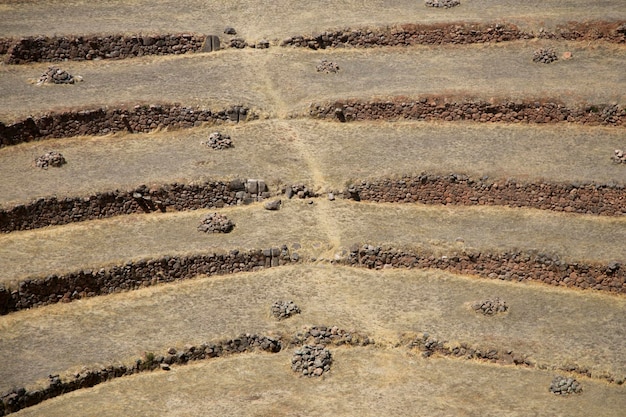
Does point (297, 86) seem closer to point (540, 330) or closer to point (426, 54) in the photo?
point (426, 54)

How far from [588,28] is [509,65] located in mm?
6550

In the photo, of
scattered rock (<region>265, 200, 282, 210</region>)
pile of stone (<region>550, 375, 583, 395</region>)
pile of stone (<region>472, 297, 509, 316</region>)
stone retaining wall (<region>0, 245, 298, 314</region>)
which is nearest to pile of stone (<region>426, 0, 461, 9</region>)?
scattered rock (<region>265, 200, 282, 210</region>)

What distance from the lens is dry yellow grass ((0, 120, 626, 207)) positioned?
55625 millimetres

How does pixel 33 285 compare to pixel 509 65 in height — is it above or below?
below

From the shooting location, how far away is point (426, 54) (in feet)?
224

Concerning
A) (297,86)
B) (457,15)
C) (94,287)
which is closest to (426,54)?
(457,15)

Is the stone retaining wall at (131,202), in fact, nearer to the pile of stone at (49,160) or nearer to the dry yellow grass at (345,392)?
the pile of stone at (49,160)

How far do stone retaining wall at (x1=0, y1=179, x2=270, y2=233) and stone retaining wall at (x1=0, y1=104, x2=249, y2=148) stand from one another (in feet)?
23.4

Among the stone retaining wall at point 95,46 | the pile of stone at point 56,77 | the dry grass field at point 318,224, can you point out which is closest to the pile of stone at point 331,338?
the dry grass field at point 318,224

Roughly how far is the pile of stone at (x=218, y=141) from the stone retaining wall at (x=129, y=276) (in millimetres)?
9795

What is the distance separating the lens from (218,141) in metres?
58.8

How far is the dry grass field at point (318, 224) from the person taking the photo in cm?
4372

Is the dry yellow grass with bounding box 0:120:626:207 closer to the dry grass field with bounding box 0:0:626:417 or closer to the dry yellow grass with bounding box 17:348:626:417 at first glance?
the dry grass field with bounding box 0:0:626:417

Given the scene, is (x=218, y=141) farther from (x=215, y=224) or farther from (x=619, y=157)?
(x=619, y=157)
